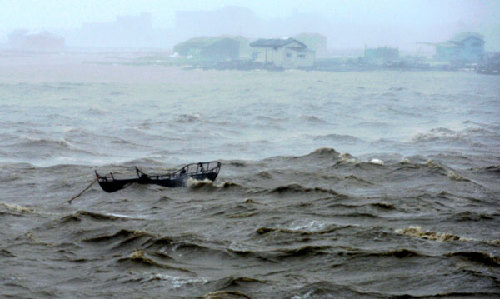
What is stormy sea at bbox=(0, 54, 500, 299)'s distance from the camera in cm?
1758

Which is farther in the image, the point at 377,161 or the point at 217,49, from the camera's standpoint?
the point at 217,49

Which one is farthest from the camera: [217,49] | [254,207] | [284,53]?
[217,49]

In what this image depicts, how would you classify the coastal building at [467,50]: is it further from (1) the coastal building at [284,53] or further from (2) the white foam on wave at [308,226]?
(2) the white foam on wave at [308,226]

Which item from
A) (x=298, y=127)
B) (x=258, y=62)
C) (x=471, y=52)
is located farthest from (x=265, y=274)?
(x=471, y=52)

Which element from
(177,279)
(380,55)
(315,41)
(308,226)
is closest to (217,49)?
(315,41)

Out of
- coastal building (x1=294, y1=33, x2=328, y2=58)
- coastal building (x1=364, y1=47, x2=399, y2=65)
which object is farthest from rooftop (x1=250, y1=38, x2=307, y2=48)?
coastal building (x1=294, y1=33, x2=328, y2=58)

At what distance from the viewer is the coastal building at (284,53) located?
131000 millimetres

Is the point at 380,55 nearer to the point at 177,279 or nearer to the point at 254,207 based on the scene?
the point at 254,207

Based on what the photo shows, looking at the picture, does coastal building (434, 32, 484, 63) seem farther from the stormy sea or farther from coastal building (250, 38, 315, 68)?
the stormy sea

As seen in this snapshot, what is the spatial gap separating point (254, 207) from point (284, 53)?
Answer: 107988 millimetres

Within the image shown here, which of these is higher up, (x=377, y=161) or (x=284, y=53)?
(x=284, y=53)

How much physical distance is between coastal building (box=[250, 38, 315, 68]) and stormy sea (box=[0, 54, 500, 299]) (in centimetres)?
6777

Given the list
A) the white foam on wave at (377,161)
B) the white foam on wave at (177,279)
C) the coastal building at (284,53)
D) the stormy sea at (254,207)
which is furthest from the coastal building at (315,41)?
the white foam on wave at (177,279)

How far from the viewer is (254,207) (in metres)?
25.8
